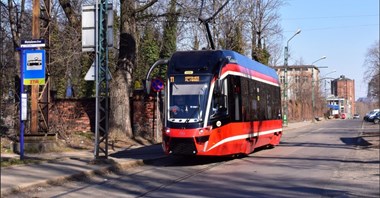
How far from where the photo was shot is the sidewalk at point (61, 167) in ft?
37.9

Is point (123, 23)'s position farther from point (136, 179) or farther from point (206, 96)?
point (136, 179)

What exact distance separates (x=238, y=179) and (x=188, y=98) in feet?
11.2

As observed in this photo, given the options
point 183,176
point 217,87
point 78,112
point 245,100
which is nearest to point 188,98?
point 217,87

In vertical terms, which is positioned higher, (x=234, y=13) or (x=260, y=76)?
(x=234, y=13)

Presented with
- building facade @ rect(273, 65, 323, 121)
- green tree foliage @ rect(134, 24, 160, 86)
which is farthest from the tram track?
building facade @ rect(273, 65, 323, 121)

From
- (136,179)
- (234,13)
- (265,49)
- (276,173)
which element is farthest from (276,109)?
(265,49)

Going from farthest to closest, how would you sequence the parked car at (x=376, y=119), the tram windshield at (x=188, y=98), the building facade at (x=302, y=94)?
1. the building facade at (x=302, y=94)
2. the parked car at (x=376, y=119)
3. the tram windshield at (x=188, y=98)

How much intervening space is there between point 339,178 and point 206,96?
181 inches

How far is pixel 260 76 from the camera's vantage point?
20.9 metres

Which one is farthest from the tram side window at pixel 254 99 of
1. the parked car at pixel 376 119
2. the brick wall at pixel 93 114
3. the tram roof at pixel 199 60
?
the parked car at pixel 376 119

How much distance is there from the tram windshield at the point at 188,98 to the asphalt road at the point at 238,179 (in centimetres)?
166

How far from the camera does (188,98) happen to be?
15.7 meters

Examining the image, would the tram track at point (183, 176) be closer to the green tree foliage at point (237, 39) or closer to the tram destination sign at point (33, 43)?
the tram destination sign at point (33, 43)

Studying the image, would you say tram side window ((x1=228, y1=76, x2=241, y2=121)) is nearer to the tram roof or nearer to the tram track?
the tram roof
